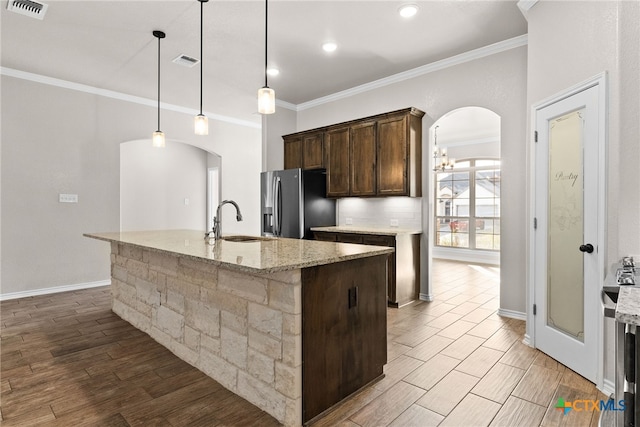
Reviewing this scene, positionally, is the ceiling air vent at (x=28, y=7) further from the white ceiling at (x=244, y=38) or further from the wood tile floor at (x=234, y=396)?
the wood tile floor at (x=234, y=396)

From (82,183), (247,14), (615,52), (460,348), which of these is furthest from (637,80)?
(82,183)

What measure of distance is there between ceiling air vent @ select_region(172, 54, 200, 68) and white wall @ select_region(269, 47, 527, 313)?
109 inches

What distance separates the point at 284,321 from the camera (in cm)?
188

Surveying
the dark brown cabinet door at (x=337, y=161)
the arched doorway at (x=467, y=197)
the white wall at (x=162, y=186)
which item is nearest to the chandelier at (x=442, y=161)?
the arched doorway at (x=467, y=197)

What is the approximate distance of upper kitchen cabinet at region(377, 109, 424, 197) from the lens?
14.1 feet

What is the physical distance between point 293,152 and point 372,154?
5.26 ft

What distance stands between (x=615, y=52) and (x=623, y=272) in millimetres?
1454

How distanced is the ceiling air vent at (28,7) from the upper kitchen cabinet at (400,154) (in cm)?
364

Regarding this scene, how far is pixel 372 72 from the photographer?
15.2 feet

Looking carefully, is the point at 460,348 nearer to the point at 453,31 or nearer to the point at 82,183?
the point at 453,31

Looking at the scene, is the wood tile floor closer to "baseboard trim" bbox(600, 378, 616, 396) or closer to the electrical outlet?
"baseboard trim" bbox(600, 378, 616, 396)

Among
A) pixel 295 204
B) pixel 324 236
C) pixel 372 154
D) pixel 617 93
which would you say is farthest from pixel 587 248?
pixel 295 204

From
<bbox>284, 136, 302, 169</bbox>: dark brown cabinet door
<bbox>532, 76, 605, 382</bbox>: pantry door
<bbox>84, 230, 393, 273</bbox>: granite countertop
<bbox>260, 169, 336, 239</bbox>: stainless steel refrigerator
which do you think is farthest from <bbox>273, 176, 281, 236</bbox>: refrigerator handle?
<bbox>532, 76, 605, 382</bbox>: pantry door

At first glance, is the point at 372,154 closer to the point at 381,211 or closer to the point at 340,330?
the point at 381,211
